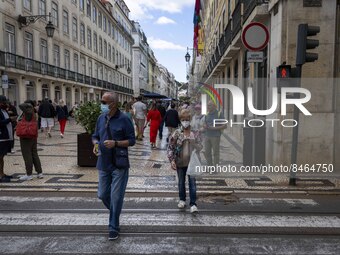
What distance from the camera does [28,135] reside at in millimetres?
7395

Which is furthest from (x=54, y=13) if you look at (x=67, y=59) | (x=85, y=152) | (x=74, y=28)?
(x=85, y=152)

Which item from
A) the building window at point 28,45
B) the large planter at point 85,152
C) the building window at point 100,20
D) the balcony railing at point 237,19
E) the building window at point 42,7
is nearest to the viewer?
the large planter at point 85,152

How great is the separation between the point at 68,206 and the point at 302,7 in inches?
270

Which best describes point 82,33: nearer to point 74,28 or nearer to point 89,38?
point 89,38

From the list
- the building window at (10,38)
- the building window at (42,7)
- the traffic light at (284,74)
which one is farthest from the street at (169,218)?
the building window at (42,7)

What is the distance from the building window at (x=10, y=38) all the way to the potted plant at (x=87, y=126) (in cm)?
1856

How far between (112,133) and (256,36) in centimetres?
483

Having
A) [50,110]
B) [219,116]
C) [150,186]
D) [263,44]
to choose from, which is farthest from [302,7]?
[50,110]

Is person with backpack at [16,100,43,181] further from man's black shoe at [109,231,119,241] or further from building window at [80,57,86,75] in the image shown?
building window at [80,57,86,75]

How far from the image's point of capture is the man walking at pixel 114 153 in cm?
438

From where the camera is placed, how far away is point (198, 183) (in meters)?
7.48

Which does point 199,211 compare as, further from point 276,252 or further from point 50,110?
point 50,110

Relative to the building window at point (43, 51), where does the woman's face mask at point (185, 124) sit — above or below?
below

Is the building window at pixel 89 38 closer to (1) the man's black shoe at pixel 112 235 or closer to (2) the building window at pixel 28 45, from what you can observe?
(2) the building window at pixel 28 45
